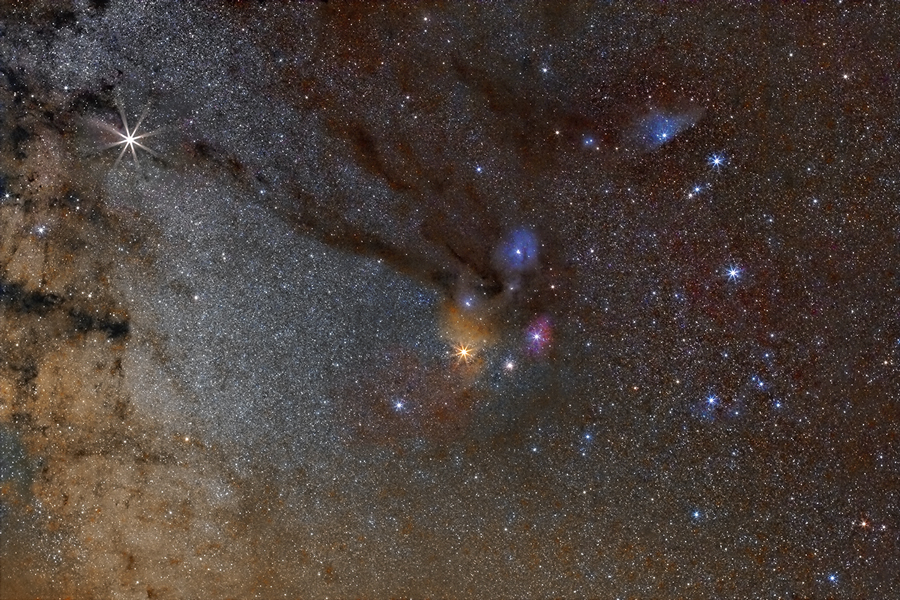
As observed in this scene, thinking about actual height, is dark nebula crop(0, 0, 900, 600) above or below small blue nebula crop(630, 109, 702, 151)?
below

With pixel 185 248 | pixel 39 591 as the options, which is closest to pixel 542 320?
pixel 185 248

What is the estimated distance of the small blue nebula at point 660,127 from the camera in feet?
7.34

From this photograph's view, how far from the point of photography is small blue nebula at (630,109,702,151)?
224 centimetres

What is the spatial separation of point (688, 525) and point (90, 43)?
3233 mm

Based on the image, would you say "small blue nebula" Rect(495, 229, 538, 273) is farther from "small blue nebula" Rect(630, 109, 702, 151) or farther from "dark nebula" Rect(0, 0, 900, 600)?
"small blue nebula" Rect(630, 109, 702, 151)

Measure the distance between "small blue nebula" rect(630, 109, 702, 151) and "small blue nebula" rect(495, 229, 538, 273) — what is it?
61 centimetres

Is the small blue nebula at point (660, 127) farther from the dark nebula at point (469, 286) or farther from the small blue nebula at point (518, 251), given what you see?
the small blue nebula at point (518, 251)

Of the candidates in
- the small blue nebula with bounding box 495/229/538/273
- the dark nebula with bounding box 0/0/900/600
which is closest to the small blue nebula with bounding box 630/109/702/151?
the dark nebula with bounding box 0/0/900/600

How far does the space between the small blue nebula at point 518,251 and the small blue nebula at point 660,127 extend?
23.9 inches

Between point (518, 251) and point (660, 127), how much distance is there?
2.58 ft

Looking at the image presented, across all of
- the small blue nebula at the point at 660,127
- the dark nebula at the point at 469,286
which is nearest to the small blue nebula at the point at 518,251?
the dark nebula at the point at 469,286

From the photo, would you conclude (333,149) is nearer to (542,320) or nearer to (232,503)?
(542,320)

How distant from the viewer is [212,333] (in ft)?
7.54

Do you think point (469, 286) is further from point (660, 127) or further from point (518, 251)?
point (660, 127)
